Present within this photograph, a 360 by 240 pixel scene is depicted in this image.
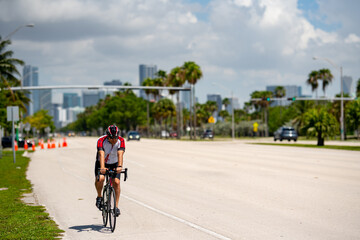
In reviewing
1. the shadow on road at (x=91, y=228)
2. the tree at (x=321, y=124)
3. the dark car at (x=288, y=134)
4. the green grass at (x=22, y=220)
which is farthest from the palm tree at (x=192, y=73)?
the shadow on road at (x=91, y=228)

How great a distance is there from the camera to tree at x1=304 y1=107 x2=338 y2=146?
4094 centimetres

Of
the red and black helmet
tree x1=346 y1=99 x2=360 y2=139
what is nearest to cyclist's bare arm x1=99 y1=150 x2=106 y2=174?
the red and black helmet

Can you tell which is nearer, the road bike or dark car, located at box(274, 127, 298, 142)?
the road bike

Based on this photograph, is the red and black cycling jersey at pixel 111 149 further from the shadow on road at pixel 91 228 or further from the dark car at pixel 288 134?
the dark car at pixel 288 134

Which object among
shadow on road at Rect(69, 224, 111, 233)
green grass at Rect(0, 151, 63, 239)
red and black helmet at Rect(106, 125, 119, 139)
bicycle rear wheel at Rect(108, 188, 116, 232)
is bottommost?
shadow on road at Rect(69, 224, 111, 233)

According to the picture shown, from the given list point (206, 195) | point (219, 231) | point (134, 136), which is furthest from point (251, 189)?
point (134, 136)

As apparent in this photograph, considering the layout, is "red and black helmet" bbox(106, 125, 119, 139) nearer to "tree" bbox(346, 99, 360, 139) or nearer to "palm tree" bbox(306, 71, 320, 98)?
"tree" bbox(346, 99, 360, 139)

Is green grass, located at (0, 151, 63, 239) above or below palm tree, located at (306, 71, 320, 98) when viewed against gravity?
below

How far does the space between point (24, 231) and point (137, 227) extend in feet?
6.20

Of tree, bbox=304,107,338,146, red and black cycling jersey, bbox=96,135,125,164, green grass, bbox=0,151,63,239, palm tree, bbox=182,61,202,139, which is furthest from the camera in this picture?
palm tree, bbox=182,61,202,139

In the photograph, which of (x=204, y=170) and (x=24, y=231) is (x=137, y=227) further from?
(x=204, y=170)

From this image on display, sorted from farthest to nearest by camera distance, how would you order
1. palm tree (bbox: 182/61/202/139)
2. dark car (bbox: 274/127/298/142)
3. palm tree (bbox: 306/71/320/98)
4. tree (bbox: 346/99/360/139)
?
palm tree (bbox: 306/71/320/98), palm tree (bbox: 182/61/202/139), tree (bbox: 346/99/360/139), dark car (bbox: 274/127/298/142)

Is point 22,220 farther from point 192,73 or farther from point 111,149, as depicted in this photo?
point 192,73

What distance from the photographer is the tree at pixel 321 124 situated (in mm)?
40938
